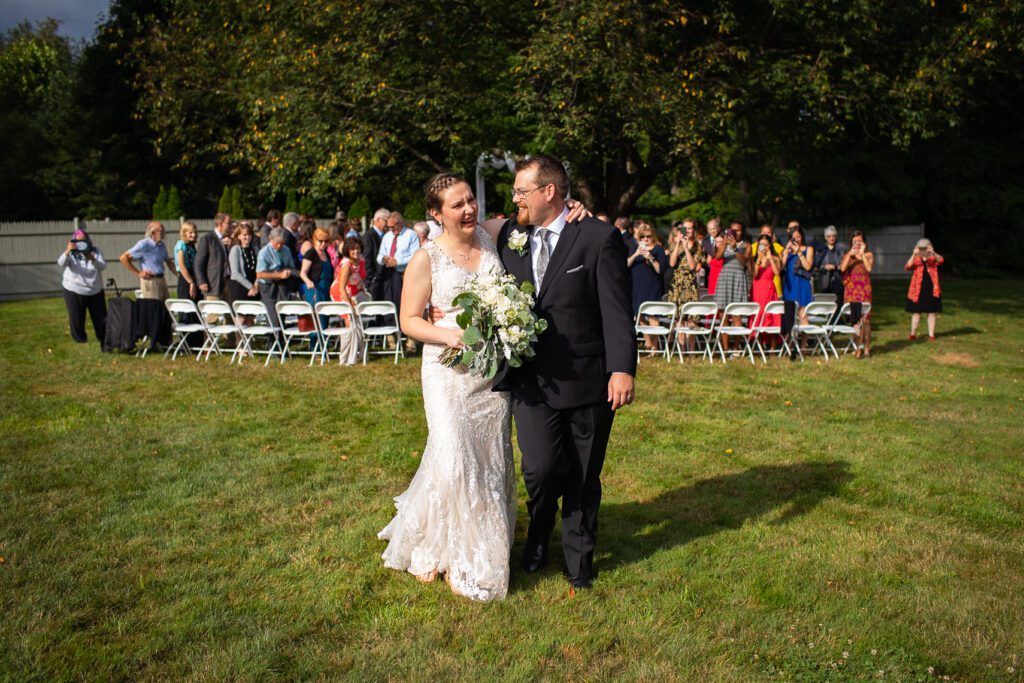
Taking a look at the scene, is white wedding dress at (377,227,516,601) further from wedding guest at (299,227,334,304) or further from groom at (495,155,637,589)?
wedding guest at (299,227,334,304)

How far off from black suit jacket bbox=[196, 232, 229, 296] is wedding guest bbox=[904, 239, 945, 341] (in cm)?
1113

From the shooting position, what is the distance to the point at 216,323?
13484 millimetres

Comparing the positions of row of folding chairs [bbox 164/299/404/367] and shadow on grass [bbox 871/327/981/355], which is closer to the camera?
row of folding chairs [bbox 164/299/404/367]

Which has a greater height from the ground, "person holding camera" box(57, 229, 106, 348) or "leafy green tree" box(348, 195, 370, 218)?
"leafy green tree" box(348, 195, 370, 218)

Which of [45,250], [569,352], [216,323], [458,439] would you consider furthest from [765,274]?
[45,250]

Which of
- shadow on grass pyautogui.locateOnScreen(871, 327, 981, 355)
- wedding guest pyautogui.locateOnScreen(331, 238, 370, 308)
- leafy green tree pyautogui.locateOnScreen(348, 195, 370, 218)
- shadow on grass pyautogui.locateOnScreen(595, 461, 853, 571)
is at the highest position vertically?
leafy green tree pyautogui.locateOnScreen(348, 195, 370, 218)

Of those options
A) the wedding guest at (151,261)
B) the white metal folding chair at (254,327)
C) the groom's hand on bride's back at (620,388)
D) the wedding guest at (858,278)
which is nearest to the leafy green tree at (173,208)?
the wedding guest at (151,261)

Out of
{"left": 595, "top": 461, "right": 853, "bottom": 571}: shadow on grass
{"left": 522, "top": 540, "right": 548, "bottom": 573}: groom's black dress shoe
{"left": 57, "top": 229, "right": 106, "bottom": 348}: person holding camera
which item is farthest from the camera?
{"left": 57, "top": 229, "right": 106, "bottom": 348}: person holding camera

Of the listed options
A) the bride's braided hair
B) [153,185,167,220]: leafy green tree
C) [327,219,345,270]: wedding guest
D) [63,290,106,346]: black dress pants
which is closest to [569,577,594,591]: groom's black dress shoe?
the bride's braided hair

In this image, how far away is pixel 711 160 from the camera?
18969mm

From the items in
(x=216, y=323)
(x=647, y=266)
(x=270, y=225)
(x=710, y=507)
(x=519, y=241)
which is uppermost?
(x=270, y=225)

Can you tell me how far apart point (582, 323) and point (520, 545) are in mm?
1547

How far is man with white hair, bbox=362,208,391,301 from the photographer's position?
13883 millimetres

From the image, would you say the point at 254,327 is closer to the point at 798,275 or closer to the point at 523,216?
the point at 798,275
